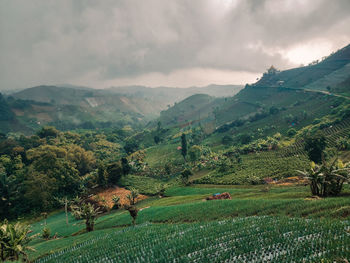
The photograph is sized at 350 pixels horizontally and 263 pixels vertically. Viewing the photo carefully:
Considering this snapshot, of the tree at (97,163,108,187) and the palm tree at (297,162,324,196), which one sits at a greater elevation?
the palm tree at (297,162,324,196)

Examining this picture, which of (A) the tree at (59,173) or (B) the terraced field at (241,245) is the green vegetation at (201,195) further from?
(A) the tree at (59,173)

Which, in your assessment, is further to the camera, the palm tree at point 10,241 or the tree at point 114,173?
the tree at point 114,173

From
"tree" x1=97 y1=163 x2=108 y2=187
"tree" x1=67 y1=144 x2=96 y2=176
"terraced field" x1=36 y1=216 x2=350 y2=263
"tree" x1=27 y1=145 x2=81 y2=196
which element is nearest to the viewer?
"terraced field" x1=36 y1=216 x2=350 y2=263

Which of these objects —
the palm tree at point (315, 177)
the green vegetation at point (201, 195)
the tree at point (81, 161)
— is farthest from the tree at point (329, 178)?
the tree at point (81, 161)

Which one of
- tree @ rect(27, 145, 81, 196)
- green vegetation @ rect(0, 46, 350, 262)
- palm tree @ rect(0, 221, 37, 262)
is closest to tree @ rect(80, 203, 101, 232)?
green vegetation @ rect(0, 46, 350, 262)

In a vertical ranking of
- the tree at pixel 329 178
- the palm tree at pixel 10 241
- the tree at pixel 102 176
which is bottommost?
the tree at pixel 102 176

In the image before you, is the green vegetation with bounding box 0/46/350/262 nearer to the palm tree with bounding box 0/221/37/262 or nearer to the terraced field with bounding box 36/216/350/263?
the terraced field with bounding box 36/216/350/263

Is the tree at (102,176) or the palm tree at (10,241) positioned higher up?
the palm tree at (10,241)

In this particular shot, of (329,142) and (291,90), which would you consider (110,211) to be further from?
(291,90)

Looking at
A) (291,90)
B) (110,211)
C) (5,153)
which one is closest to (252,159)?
(110,211)

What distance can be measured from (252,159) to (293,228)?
72.5 m

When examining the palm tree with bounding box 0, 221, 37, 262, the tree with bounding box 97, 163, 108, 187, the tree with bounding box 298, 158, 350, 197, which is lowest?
the tree with bounding box 97, 163, 108, 187

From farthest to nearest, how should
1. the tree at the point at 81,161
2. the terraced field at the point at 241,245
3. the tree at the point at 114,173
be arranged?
1. the tree at the point at 81,161
2. the tree at the point at 114,173
3. the terraced field at the point at 241,245

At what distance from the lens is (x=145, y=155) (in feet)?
424
